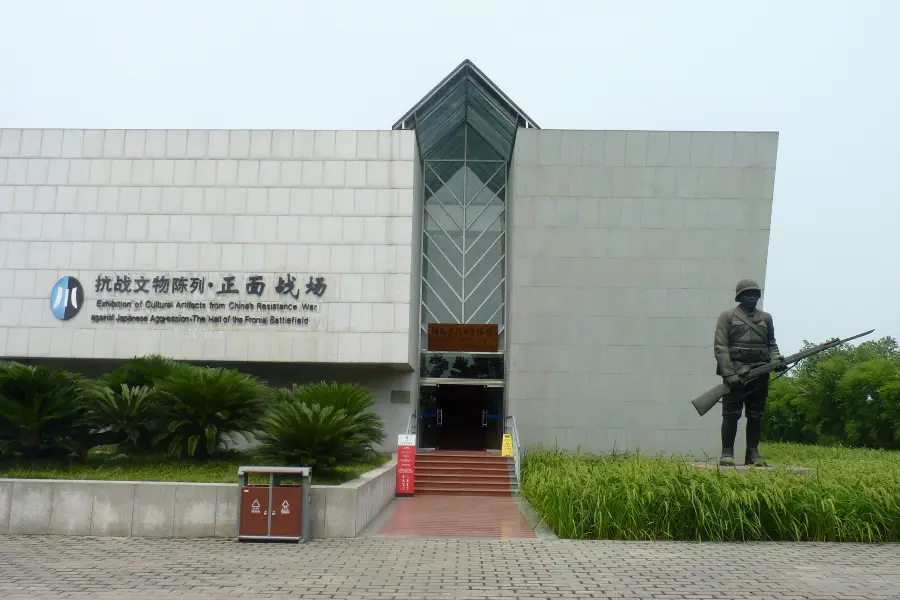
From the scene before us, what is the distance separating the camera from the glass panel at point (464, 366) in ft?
79.0

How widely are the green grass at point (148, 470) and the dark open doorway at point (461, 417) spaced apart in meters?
11.0

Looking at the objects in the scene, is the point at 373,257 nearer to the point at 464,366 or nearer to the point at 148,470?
the point at 464,366

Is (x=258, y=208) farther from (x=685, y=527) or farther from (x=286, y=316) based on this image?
(x=685, y=527)

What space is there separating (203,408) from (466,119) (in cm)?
1535

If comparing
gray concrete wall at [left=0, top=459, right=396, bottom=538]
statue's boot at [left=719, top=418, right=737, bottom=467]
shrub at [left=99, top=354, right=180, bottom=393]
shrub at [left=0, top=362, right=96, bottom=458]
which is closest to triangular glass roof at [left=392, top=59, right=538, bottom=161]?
shrub at [left=99, top=354, right=180, bottom=393]

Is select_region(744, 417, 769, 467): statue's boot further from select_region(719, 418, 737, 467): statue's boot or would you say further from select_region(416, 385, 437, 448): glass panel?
select_region(416, 385, 437, 448): glass panel

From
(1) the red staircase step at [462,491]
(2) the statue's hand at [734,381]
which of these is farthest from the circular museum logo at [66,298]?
(2) the statue's hand at [734,381]

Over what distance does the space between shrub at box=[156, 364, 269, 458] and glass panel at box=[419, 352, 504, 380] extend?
36.8ft

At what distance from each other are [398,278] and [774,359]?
1037 centimetres

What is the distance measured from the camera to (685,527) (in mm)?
10812

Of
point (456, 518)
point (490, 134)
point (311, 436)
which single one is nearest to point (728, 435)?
point (456, 518)

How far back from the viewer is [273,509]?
10.4 metres

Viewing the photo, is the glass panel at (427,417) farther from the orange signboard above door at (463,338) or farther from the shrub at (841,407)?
the shrub at (841,407)

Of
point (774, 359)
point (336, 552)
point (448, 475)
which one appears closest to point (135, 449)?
point (336, 552)
